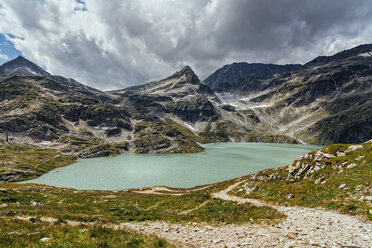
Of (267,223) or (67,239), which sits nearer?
(67,239)

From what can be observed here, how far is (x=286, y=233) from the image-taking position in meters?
12.6

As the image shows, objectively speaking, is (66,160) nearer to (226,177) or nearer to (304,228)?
(226,177)

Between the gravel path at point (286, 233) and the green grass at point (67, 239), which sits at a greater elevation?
the green grass at point (67, 239)

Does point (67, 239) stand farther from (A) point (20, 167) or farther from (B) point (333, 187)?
(A) point (20, 167)

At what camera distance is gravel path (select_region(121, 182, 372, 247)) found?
10664mm

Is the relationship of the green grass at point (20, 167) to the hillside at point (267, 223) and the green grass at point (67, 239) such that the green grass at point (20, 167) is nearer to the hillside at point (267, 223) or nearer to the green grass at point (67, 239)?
the hillside at point (267, 223)

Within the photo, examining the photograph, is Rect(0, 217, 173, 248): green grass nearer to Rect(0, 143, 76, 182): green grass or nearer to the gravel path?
the gravel path

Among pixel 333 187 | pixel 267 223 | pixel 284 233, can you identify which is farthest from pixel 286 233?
pixel 333 187

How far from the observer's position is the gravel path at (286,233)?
35.0 ft

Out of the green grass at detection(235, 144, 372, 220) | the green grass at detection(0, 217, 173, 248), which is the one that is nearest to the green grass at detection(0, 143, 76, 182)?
the green grass at detection(0, 217, 173, 248)

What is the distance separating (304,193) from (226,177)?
7778cm

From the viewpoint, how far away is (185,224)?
16672 millimetres

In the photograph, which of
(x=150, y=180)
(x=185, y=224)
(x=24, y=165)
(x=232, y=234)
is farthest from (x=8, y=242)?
(x=24, y=165)

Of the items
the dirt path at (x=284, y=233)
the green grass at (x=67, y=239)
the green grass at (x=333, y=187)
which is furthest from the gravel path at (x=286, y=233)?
the green grass at (x=67, y=239)
